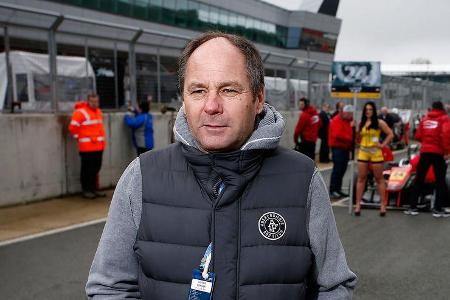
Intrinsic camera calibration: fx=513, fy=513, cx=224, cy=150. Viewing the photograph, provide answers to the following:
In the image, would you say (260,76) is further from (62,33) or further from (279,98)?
(279,98)

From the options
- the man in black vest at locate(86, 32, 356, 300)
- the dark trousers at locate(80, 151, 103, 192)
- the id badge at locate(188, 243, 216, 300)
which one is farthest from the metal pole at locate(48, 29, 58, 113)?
the id badge at locate(188, 243, 216, 300)

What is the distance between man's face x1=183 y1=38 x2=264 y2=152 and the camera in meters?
1.59

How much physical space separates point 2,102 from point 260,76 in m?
7.71

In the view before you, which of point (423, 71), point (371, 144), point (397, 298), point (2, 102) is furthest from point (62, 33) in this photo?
point (423, 71)

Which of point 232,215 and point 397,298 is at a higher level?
point 232,215

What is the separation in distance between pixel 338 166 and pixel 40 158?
5.43m

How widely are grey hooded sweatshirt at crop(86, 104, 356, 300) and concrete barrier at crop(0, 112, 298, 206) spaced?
706cm

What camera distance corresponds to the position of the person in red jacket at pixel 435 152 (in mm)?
7945

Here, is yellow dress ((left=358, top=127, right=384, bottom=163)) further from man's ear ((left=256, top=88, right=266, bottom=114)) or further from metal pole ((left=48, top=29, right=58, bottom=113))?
man's ear ((left=256, top=88, right=266, bottom=114))

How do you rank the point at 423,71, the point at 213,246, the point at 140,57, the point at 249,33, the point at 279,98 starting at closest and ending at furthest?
the point at 213,246
the point at 140,57
the point at 279,98
the point at 249,33
the point at 423,71

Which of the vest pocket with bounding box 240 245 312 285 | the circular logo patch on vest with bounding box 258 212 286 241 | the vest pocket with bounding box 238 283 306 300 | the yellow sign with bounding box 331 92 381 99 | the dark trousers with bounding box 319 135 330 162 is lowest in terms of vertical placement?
the dark trousers with bounding box 319 135 330 162

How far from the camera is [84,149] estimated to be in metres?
8.86

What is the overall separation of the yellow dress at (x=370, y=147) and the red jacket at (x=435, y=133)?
2.44 ft

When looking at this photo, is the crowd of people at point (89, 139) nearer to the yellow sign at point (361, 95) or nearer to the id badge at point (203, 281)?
the yellow sign at point (361, 95)
